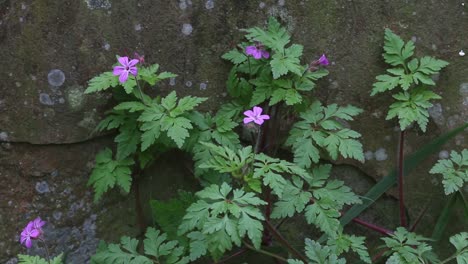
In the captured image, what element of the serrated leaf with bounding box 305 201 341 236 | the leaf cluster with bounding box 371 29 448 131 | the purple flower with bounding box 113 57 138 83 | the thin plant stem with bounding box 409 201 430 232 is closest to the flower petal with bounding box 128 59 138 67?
the purple flower with bounding box 113 57 138 83

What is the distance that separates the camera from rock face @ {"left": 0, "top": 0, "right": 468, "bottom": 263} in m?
3.22

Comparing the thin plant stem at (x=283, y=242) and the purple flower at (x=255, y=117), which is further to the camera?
the thin plant stem at (x=283, y=242)

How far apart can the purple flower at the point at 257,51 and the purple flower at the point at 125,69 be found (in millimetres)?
562

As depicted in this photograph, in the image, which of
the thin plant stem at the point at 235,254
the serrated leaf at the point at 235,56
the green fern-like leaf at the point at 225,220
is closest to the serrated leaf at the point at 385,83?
the serrated leaf at the point at 235,56

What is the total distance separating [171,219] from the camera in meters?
3.16

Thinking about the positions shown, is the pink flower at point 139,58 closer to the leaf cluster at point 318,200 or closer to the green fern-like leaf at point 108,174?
the green fern-like leaf at point 108,174

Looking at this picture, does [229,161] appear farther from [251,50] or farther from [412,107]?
[412,107]

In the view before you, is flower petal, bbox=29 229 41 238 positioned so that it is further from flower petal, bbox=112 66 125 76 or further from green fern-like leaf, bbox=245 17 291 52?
green fern-like leaf, bbox=245 17 291 52

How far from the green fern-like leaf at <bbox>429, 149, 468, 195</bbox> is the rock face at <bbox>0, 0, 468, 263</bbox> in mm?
275

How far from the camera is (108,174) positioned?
311cm

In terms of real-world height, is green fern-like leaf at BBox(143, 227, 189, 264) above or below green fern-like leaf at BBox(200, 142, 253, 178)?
below

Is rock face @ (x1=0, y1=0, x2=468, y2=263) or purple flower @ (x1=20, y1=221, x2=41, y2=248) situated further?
rock face @ (x1=0, y1=0, x2=468, y2=263)

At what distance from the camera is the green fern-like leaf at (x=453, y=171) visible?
297 cm

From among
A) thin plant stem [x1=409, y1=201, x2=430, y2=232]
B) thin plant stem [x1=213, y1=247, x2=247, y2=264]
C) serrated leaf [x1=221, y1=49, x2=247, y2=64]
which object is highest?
serrated leaf [x1=221, y1=49, x2=247, y2=64]
